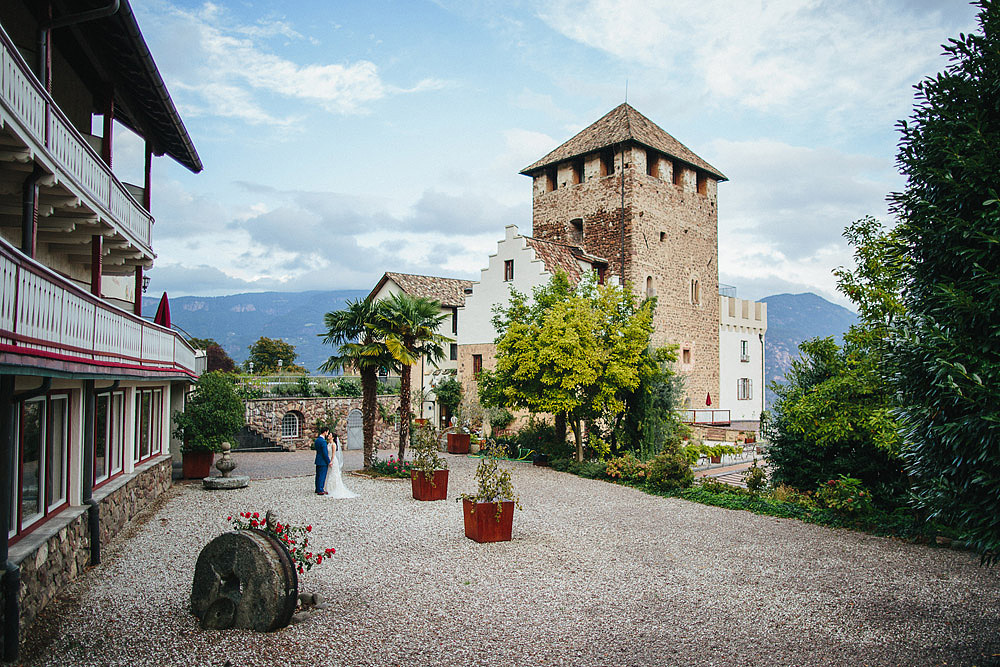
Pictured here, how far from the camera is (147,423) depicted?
14977 millimetres

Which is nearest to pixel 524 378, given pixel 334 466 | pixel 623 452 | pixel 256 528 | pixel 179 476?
pixel 623 452

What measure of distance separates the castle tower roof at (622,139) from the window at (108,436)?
80.5 feet

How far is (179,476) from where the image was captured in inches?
709

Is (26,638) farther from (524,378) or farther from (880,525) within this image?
(524,378)

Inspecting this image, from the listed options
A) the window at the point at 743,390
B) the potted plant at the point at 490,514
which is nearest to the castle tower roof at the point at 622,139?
the window at the point at 743,390

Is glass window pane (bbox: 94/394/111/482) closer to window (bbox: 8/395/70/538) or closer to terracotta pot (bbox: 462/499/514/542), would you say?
window (bbox: 8/395/70/538)

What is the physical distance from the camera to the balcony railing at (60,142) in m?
7.95

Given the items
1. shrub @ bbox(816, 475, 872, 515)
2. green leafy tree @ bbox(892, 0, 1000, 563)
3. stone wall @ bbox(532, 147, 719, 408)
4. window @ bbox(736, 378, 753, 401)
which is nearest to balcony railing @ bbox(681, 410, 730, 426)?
stone wall @ bbox(532, 147, 719, 408)

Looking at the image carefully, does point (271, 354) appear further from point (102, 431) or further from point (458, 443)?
point (102, 431)

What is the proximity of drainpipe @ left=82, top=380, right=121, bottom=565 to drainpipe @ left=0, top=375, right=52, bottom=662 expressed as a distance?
9.92 feet

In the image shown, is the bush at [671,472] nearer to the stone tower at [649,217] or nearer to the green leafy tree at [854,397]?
the green leafy tree at [854,397]

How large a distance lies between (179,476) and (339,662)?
1420 cm

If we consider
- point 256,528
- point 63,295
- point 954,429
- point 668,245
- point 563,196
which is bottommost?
point 256,528

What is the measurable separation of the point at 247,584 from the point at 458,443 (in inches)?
789
